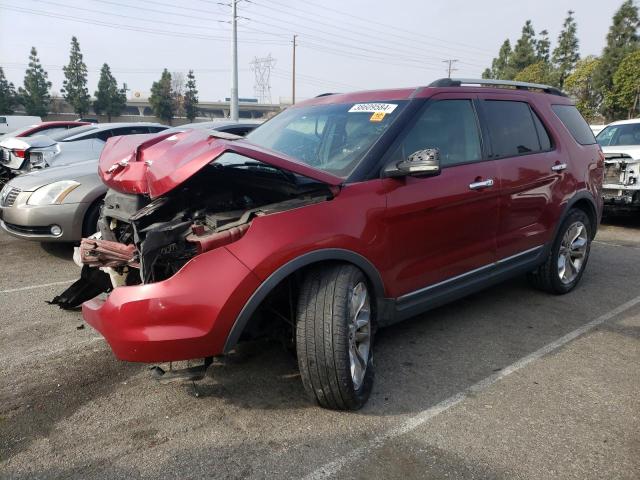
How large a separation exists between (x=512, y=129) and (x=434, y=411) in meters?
2.41

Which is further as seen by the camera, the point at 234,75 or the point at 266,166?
the point at 234,75

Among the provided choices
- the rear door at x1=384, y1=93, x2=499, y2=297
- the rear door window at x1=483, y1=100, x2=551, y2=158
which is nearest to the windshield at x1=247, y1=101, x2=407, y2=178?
the rear door at x1=384, y1=93, x2=499, y2=297

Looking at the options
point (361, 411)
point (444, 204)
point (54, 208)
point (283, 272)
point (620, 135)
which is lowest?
point (361, 411)

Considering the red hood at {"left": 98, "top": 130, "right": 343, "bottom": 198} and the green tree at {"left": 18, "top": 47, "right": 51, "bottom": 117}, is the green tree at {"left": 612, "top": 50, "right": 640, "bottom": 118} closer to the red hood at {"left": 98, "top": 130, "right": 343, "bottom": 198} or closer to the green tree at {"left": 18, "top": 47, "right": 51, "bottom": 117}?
the red hood at {"left": 98, "top": 130, "right": 343, "bottom": 198}

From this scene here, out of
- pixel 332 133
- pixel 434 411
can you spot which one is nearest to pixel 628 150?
pixel 332 133

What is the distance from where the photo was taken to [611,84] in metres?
35.1

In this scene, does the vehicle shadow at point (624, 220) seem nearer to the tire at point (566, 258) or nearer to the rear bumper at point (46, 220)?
the tire at point (566, 258)

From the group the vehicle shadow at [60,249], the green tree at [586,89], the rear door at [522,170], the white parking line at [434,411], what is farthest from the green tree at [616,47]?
the vehicle shadow at [60,249]

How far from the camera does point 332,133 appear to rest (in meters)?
3.41

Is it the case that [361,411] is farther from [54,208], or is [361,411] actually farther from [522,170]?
[54,208]

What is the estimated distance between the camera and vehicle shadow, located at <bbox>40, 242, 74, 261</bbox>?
578 centimetres

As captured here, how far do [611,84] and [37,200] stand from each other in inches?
1562

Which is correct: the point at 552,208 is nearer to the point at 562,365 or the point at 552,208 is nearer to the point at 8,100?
the point at 562,365

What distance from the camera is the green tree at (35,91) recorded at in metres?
63.1
